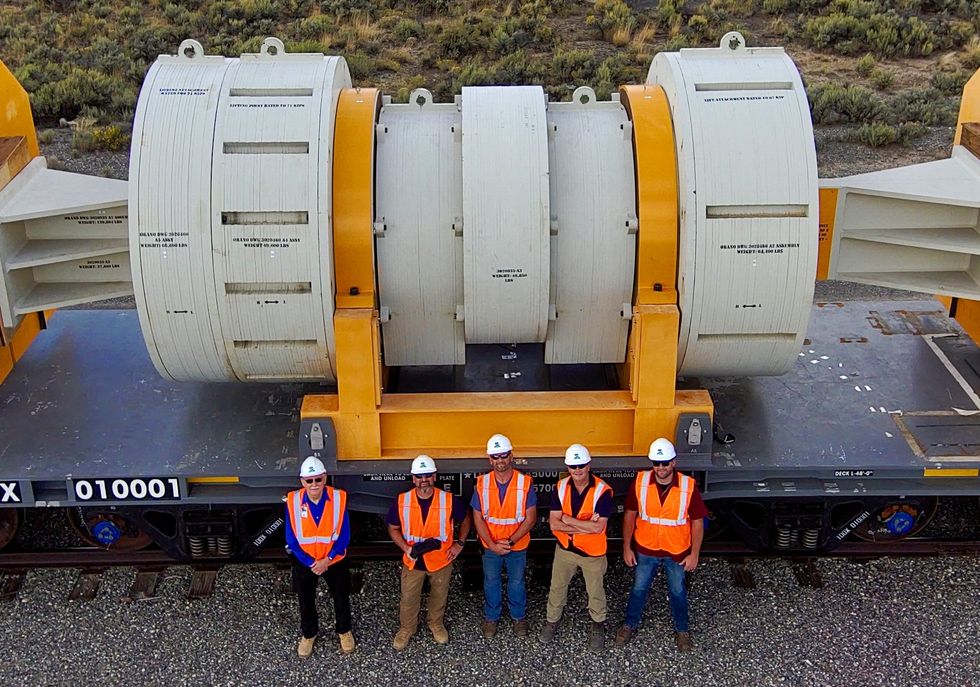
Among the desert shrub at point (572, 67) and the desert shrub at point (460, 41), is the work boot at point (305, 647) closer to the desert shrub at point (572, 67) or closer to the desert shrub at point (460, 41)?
the desert shrub at point (572, 67)

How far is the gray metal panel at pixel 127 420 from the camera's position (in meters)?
5.81

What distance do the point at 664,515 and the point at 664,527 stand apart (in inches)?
3.0

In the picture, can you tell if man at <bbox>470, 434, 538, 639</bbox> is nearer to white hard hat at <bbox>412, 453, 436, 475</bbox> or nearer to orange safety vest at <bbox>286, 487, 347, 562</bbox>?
white hard hat at <bbox>412, 453, 436, 475</bbox>

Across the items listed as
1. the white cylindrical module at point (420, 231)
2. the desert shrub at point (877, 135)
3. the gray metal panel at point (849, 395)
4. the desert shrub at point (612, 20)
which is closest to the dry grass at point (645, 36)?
the desert shrub at point (612, 20)

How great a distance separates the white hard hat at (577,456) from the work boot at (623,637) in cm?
118

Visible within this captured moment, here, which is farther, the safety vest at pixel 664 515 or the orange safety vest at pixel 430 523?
the orange safety vest at pixel 430 523

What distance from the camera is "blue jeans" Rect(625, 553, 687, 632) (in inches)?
220

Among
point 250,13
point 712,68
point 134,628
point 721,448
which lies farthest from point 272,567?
point 250,13

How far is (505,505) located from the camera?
5508 mm

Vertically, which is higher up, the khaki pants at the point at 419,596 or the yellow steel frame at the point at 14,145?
the yellow steel frame at the point at 14,145

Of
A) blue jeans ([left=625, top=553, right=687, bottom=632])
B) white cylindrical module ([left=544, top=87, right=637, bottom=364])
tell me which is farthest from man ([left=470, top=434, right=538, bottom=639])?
white cylindrical module ([left=544, top=87, right=637, bottom=364])

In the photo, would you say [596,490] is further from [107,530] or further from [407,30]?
[407,30]

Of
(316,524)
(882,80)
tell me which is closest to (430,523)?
(316,524)

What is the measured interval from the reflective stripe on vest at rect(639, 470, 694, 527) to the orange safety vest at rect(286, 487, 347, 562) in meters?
1.70
